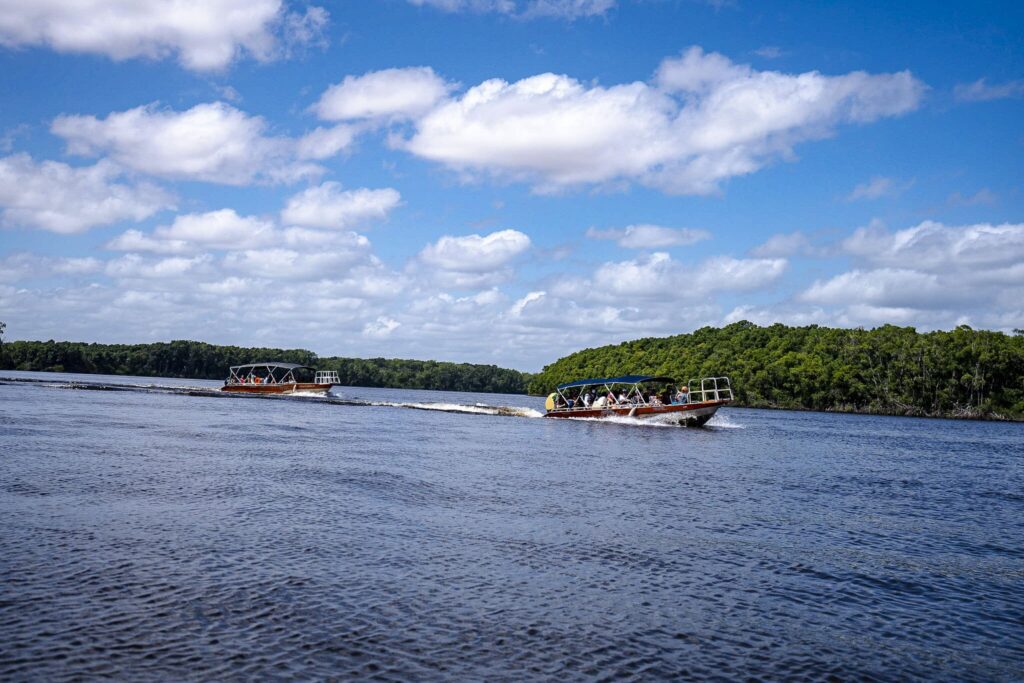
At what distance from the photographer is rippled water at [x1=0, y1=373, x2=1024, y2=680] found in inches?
467

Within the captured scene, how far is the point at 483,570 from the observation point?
16.6 meters

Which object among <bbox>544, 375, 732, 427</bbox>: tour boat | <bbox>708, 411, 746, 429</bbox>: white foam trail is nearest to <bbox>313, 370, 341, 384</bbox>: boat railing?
<bbox>544, 375, 732, 427</bbox>: tour boat

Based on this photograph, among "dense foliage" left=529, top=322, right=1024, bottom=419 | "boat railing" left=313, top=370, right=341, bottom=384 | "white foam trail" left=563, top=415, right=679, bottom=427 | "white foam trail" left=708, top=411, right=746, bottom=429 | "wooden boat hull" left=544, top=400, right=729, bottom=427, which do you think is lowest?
"white foam trail" left=708, top=411, right=746, bottom=429

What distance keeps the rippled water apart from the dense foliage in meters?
113

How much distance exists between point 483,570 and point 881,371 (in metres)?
147

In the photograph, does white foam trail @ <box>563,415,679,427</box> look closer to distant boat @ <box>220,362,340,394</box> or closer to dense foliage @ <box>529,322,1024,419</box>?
A: distant boat @ <box>220,362,340,394</box>

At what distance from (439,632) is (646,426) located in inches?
2120

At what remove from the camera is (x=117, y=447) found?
34.9 metres

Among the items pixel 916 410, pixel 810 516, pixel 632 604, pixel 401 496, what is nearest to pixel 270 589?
pixel 632 604

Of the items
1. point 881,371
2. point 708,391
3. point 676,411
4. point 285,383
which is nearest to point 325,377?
point 285,383

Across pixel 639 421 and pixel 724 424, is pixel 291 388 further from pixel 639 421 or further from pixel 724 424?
pixel 724 424

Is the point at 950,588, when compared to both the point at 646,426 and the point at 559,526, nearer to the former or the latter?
the point at 559,526

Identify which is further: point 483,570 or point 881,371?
Result: point 881,371

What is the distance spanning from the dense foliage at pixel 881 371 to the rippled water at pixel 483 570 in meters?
113
